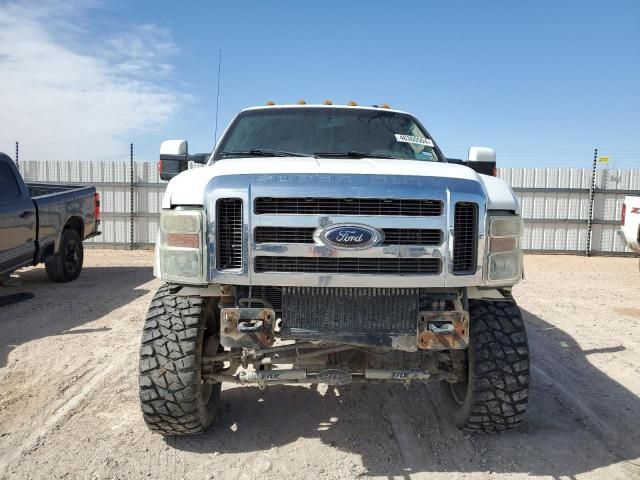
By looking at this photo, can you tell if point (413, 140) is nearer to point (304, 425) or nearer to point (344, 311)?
point (344, 311)

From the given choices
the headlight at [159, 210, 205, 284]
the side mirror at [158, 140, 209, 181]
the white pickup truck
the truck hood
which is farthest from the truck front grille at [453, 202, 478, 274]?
the white pickup truck

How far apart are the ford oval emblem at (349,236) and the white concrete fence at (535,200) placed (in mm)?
12044

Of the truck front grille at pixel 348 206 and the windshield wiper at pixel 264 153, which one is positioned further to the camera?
the windshield wiper at pixel 264 153

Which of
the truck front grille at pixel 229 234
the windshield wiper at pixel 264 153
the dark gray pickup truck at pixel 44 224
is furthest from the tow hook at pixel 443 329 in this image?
the dark gray pickup truck at pixel 44 224

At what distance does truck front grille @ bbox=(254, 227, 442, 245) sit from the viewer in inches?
112

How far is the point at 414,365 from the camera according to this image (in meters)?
3.38

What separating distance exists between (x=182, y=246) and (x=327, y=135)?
1783 millimetres

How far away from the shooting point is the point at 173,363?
10.1 ft

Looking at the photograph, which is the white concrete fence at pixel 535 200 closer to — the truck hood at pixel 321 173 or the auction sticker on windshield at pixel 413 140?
the auction sticker on windshield at pixel 413 140

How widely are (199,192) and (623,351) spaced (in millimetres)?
4679

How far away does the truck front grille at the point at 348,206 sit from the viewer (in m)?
2.83

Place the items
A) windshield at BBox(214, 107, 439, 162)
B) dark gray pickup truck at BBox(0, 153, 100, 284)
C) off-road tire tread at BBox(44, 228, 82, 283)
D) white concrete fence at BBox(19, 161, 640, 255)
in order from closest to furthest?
windshield at BBox(214, 107, 439, 162) < dark gray pickup truck at BBox(0, 153, 100, 284) < off-road tire tread at BBox(44, 228, 82, 283) < white concrete fence at BBox(19, 161, 640, 255)

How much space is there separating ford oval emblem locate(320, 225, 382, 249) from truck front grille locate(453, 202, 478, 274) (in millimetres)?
447

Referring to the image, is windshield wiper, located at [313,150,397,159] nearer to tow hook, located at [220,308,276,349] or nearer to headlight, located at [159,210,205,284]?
headlight, located at [159,210,205,284]
